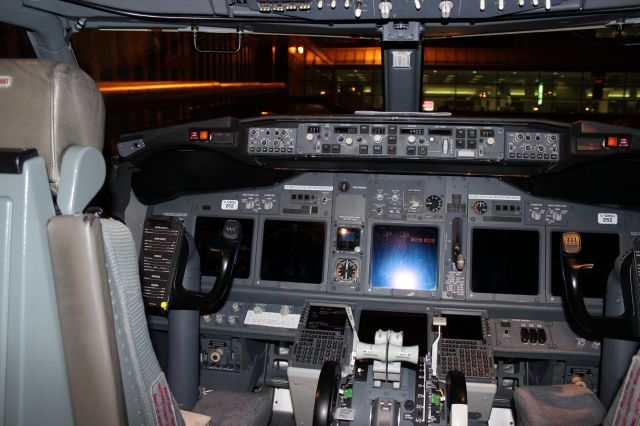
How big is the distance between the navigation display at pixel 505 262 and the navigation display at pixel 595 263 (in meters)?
0.11

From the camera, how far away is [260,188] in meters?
3.41

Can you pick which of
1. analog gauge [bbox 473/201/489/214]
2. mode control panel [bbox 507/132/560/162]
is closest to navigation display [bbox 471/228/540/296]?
analog gauge [bbox 473/201/489/214]

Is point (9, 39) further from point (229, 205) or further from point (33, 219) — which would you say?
point (33, 219)

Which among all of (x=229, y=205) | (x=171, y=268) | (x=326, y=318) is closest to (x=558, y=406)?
(x=326, y=318)

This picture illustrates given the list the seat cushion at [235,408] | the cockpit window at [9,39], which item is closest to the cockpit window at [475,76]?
the cockpit window at [9,39]

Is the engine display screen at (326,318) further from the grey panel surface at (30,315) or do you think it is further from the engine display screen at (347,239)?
the grey panel surface at (30,315)

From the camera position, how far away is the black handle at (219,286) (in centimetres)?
269

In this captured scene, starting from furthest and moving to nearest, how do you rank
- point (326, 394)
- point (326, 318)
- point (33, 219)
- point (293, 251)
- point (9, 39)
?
point (9, 39) < point (293, 251) < point (326, 318) < point (326, 394) < point (33, 219)

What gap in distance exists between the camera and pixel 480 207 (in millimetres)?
3227

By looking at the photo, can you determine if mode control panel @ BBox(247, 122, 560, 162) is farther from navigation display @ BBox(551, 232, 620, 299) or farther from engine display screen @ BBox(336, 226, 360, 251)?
navigation display @ BBox(551, 232, 620, 299)

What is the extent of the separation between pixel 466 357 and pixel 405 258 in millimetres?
699

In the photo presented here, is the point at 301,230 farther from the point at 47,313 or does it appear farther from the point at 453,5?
the point at 47,313

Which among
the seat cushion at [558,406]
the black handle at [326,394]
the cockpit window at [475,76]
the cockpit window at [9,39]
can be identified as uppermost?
the cockpit window at [475,76]

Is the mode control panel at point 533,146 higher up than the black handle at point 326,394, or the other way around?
the mode control panel at point 533,146
